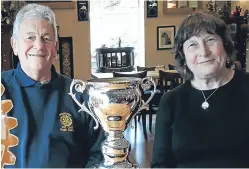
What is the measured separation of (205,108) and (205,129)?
6 centimetres

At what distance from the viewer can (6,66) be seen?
3.10 m

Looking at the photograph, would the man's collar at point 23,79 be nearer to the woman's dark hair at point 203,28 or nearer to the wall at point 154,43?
the woman's dark hair at point 203,28

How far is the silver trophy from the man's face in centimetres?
18

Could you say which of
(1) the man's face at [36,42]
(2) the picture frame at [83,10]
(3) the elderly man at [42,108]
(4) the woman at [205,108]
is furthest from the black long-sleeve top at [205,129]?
(2) the picture frame at [83,10]

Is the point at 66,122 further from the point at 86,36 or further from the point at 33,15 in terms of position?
the point at 86,36

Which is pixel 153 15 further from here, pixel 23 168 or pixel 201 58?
pixel 23 168

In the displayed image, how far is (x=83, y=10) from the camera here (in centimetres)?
279

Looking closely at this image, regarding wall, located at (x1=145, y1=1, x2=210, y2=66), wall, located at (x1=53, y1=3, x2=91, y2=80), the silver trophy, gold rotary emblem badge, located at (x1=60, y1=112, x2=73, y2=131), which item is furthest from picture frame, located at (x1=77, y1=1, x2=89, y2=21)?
the silver trophy

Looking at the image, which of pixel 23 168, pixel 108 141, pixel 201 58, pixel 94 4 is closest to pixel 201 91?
pixel 201 58

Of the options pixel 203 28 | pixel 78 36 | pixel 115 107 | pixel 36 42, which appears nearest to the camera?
pixel 115 107

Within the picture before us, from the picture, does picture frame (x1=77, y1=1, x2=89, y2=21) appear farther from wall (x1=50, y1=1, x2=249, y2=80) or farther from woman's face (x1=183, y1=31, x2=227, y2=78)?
woman's face (x1=183, y1=31, x2=227, y2=78)

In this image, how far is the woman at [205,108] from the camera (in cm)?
116

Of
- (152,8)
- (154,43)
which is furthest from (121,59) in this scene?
(152,8)

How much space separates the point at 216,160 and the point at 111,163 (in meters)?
0.38
